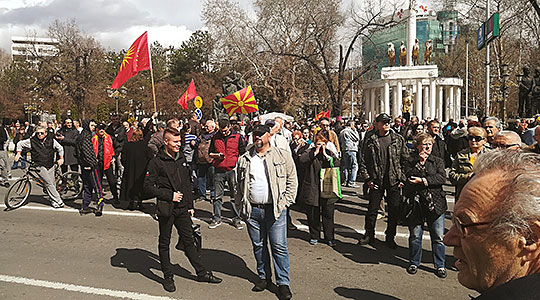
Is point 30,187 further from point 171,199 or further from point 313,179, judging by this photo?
point 313,179

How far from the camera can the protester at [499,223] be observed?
4.33 ft

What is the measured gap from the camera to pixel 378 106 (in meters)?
55.3

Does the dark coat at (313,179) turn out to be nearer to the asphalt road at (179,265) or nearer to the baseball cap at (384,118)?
the asphalt road at (179,265)

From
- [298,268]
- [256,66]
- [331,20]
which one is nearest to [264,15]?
[256,66]

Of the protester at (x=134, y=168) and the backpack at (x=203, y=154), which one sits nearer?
the backpack at (x=203, y=154)

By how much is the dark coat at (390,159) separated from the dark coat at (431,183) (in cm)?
63

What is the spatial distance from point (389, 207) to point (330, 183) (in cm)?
96

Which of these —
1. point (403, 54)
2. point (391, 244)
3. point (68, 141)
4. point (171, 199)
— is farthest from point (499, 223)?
point (403, 54)

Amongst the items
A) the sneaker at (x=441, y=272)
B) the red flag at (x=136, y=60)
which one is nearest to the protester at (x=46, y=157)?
the red flag at (x=136, y=60)

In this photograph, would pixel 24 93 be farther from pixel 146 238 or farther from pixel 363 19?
pixel 146 238

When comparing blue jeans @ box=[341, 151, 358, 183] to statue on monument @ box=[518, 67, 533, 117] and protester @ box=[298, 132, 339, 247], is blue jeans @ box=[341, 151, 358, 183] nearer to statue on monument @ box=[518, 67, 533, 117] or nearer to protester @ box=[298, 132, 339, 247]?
protester @ box=[298, 132, 339, 247]

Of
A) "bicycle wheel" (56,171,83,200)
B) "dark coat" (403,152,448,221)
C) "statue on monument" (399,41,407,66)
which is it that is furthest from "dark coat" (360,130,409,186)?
"statue on monument" (399,41,407,66)

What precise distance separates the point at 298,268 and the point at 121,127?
27.6ft

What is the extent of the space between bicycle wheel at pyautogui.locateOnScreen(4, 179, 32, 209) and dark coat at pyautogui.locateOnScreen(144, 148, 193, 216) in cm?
604
